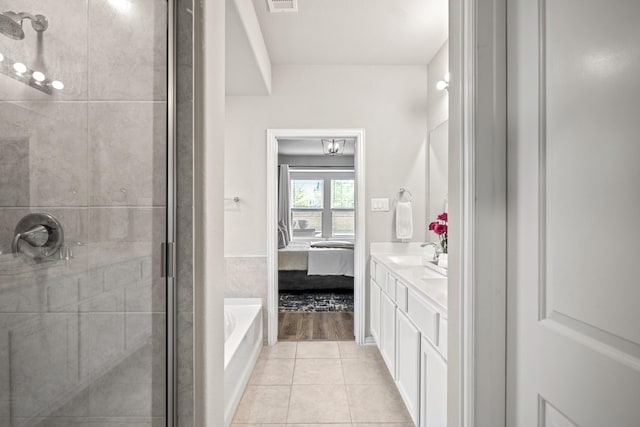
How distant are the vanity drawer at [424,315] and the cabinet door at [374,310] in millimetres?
988

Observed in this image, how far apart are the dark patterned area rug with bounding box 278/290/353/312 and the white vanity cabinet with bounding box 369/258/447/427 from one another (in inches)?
66.3

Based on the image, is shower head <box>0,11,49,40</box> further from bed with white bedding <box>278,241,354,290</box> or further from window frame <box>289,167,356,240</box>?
window frame <box>289,167,356,240</box>

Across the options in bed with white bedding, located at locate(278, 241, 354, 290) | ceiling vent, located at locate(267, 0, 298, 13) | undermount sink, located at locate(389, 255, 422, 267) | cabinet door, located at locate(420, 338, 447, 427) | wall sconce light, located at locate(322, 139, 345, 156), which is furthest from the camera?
wall sconce light, located at locate(322, 139, 345, 156)

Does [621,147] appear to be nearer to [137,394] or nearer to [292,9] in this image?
[137,394]

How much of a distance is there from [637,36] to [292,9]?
2098 millimetres

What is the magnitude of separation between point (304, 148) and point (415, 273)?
4955mm

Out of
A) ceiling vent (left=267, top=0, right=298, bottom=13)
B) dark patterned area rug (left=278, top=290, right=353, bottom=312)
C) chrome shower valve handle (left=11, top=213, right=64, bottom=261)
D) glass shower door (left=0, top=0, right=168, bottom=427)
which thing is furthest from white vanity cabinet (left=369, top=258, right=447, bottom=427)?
ceiling vent (left=267, top=0, right=298, bottom=13)

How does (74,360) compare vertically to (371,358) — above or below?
above

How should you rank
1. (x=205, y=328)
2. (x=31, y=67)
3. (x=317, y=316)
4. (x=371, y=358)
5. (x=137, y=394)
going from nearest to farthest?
(x=31, y=67) < (x=137, y=394) < (x=205, y=328) < (x=371, y=358) < (x=317, y=316)

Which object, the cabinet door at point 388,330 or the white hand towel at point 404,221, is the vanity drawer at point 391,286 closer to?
the cabinet door at point 388,330

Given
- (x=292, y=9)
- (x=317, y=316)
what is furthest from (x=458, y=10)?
(x=317, y=316)

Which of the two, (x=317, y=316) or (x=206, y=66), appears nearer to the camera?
(x=206, y=66)

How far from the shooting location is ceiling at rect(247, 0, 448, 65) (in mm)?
2359

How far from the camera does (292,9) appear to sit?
2293 mm
